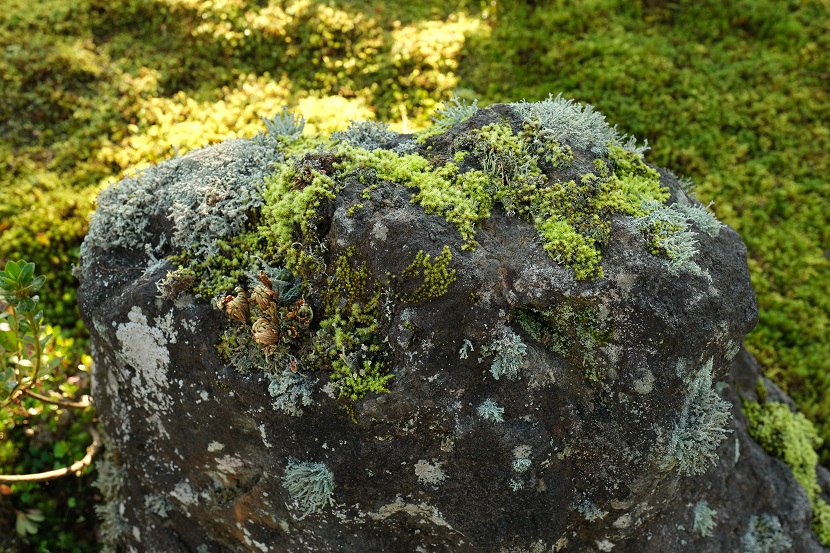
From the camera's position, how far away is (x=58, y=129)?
7.01 m

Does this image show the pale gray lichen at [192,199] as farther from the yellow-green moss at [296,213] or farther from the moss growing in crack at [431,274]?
the moss growing in crack at [431,274]

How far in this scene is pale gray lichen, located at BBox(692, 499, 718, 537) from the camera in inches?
159

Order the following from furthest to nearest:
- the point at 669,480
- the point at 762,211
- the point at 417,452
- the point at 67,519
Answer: the point at 762,211 → the point at 67,519 → the point at 669,480 → the point at 417,452

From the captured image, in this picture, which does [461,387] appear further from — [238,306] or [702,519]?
[702,519]

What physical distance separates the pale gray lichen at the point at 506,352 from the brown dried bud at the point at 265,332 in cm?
115

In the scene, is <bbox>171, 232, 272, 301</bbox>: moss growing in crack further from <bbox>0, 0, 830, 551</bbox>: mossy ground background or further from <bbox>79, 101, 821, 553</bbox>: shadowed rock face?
<bbox>0, 0, 830, 551</bbox>: mossy ground background

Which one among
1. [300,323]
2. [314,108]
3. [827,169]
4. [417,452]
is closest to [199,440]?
[300,323]

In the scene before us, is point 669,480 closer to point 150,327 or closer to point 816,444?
point 816,444

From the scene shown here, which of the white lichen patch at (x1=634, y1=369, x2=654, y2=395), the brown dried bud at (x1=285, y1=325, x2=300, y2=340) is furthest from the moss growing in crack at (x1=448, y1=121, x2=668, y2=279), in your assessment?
the brown dried bud at (x1=285, y1=325, x2=300, y2=340)

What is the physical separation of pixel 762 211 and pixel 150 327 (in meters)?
6.33

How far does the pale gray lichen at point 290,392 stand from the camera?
3359 millimetres

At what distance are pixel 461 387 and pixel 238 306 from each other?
133 centimetres

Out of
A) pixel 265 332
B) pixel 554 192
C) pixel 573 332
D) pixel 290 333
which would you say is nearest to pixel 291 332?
pixel 290 333

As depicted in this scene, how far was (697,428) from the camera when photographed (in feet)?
11.3
